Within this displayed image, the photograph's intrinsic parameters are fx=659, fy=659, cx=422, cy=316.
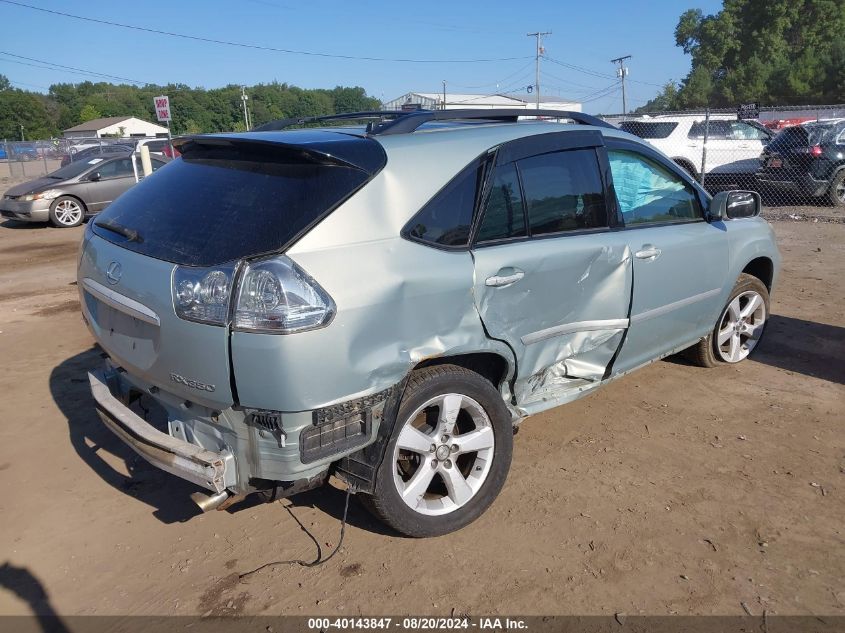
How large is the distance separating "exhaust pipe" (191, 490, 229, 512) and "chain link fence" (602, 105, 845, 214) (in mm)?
12217

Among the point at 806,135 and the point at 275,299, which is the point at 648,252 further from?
the point at 806,135

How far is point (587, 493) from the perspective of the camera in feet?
11.5

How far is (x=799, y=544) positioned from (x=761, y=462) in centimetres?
78

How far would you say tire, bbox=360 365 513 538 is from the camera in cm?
288

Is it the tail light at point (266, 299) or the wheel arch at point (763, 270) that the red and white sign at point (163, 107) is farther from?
the tail light at point (266, 299)

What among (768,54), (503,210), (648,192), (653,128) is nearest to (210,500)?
(503,210)

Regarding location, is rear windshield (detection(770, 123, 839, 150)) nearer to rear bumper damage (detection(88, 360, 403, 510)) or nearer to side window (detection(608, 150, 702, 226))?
side window (detection(608, 150, 702, 226))

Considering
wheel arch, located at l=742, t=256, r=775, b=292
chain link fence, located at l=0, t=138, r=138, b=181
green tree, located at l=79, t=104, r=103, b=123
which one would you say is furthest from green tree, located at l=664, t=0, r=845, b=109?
green tree, located at l=79, t=104, r=103, b=123

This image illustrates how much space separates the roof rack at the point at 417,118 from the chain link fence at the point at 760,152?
32.5ft

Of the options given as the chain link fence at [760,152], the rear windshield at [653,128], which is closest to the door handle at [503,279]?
the chain link fence at [760,152]

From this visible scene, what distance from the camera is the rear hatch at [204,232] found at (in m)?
2.58

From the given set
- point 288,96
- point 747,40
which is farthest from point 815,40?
point 288,96

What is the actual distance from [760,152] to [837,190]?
241 cm

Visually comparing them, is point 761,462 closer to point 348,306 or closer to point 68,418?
point 348,306
